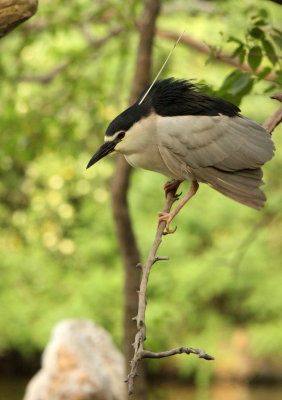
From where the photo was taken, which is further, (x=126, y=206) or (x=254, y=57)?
(x=126, y=206)

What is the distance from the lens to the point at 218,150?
209 centimetres

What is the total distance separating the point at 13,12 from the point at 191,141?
73 cm

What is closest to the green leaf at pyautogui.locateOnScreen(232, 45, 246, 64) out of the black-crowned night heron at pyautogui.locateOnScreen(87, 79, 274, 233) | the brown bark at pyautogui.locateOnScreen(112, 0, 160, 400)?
the black-crowned night heron at pyautogui.locateOnScreen(87, 79, 274, 233)

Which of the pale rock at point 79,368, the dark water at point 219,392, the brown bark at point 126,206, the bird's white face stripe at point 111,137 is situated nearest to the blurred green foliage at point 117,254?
the dark water at point 219,392

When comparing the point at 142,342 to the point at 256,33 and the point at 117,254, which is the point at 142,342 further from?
the point at 117,254

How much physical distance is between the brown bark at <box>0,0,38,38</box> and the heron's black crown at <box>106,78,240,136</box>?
1.70 feet

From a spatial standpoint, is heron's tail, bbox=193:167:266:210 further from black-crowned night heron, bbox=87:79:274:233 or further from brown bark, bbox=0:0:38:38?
brown bark, bbox=0:0:38:38

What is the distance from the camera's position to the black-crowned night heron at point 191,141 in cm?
198

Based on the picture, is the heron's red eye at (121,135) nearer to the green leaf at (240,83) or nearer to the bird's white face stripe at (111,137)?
the bird's white face stripe at (111,137)

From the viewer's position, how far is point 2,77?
5316 millimetres

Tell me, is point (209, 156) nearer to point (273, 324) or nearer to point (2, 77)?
point (2, 77)

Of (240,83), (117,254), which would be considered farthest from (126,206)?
(117,254)

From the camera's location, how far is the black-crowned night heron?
1.98 meters

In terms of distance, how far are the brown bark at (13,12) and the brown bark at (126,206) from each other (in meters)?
1.72
